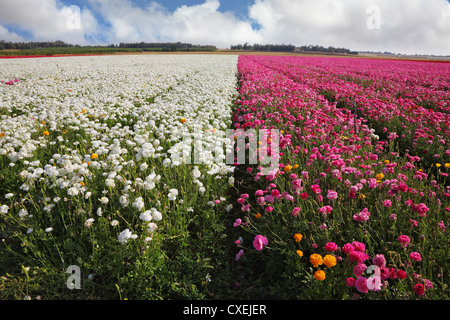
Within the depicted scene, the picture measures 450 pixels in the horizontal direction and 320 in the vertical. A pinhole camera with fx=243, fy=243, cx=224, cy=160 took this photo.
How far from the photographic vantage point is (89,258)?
244 centimetres

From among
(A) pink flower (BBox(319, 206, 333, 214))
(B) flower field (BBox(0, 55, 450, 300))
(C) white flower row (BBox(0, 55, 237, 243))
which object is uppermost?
(C) white flower row (BBox(0, 55, 237, 243))

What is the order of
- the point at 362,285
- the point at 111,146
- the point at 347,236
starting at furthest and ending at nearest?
the point at 111,146 → the point at 347,236 → the point at 362,285

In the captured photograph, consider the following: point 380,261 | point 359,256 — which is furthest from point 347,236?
point 359,256

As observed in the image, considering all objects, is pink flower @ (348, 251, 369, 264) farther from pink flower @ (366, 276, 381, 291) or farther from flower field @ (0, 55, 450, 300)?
pink flower @ (366, 276, 381, 291)

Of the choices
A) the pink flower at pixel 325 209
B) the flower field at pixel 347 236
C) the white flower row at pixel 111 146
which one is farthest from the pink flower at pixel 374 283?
the white flower row at pixel 111 146

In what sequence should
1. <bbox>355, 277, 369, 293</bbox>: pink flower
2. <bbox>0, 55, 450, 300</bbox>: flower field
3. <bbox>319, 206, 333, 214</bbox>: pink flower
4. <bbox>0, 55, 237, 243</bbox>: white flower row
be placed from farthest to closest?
<bbox>0, 55, 237, 243</bbox>: white flower row
<bbox>319, 206, 333, 214</bbox>: pink flower
<bbox>0, 55, 450, 300</bbox>: flower field
<bbox>355, 277, 369, 293</bbox>: pink flower

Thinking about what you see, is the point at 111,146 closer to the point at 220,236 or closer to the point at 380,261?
the point at 220,236

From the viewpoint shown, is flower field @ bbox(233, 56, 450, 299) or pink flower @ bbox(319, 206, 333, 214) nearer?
flower field @ bbox(233, 56, 450, 299)

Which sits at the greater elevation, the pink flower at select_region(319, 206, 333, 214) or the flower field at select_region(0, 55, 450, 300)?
the pink flower at select_region(319, 206, 333, 214)

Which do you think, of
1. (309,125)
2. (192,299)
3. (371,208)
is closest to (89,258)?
(192,299)

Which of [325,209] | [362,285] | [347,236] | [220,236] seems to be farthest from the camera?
[220,236]

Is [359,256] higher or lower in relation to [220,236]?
higher

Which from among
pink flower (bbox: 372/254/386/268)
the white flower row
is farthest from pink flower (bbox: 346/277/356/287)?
the white flower row

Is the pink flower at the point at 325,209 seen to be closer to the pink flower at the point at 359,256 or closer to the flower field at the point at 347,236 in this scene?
the flower field at the point at 347,236
